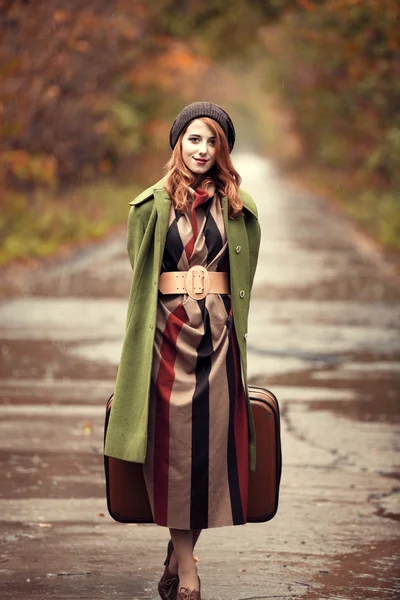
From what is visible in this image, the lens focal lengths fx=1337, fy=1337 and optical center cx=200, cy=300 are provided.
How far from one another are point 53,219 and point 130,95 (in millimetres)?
12582

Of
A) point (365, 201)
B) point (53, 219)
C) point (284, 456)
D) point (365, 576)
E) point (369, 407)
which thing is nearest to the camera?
point (365, 576)

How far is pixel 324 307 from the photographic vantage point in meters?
15.9

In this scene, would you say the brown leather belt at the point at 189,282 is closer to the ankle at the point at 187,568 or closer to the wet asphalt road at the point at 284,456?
the ankle at the point at 187,568

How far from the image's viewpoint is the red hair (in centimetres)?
495

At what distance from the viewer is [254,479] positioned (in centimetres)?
507

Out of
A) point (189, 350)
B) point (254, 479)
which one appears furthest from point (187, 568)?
point (189, 350)

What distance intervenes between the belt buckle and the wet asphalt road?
1.23m

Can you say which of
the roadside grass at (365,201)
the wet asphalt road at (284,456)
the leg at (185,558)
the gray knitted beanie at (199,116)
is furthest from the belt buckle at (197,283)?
the roadside grass at (365,201)

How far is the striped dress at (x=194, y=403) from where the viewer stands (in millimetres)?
4855

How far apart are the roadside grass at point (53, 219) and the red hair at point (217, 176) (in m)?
15.4

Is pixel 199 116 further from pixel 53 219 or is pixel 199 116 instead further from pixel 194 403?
pixel 53 219

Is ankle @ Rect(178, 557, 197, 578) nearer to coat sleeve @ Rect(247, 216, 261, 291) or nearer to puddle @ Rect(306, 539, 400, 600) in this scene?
puddle @ Rect(306, 539, 400, 600)

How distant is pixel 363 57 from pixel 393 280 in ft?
24.6

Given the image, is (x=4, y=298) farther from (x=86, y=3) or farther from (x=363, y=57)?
(x=363, y=57)
